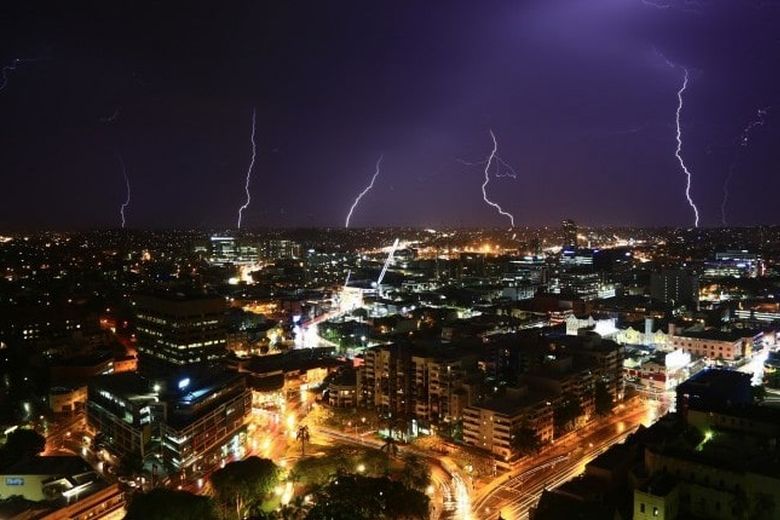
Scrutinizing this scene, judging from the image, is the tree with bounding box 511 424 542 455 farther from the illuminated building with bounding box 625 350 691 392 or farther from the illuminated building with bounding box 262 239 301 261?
the illuminated building with bounding box 262 239 301 261

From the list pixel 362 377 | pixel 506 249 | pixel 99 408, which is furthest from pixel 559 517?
pixel 506 249

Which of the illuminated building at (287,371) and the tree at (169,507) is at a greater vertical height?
the tree at (169,507)

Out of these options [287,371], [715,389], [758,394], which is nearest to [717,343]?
[758,394]

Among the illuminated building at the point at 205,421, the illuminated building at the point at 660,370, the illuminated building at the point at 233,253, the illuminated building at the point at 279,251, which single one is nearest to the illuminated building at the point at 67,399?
the illuminated building at the point at 205,421

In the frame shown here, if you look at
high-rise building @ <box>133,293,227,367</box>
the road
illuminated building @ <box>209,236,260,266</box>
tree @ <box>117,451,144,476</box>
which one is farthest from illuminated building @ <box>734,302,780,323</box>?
illuminated building @ <box>209,236,260,266</box>

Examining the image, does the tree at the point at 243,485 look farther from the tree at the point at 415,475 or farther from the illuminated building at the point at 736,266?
the illuminated building at the point at 736,266

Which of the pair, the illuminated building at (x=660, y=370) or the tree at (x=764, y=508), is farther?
the illuminated building at (x=660, y=370)

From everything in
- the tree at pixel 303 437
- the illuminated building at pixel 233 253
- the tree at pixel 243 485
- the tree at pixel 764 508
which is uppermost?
the illuminated building at pixel 233 253
